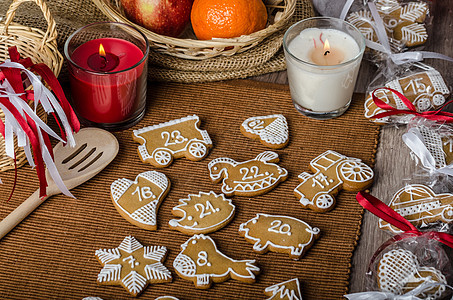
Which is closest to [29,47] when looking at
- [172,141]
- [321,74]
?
[172,141]

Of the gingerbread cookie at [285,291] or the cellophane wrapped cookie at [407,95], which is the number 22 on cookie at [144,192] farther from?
the cellophane wrapped cookie at [407,95]

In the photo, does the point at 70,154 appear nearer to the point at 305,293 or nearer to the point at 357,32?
the point at 305,293

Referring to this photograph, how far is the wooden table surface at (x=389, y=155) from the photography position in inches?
40.8

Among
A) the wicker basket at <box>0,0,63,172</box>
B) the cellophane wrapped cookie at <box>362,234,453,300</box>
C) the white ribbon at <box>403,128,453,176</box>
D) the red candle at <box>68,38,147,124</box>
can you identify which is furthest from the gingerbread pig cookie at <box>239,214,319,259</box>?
the wicker basket at <box>0,0,63,172</box>

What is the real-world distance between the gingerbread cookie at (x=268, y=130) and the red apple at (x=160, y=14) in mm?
315

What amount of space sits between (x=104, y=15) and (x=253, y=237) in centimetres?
76

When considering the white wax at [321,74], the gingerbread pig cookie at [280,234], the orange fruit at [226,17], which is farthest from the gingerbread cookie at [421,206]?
the orange fruit at [226,17]

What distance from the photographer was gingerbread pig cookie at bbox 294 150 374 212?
108 cm

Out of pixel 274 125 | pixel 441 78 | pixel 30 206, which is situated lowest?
pixel 30 206

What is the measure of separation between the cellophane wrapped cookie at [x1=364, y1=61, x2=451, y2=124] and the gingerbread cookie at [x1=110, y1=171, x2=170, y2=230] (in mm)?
519

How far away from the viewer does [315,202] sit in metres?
1.08

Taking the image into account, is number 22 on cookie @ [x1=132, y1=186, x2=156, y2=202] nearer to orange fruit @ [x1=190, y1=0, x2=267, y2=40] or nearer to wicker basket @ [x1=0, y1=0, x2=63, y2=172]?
wicker basket @ [x1=0, y1=0, x2=63, y2=172]

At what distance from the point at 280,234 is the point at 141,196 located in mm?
292

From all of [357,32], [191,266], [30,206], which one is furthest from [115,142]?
[357,32]
